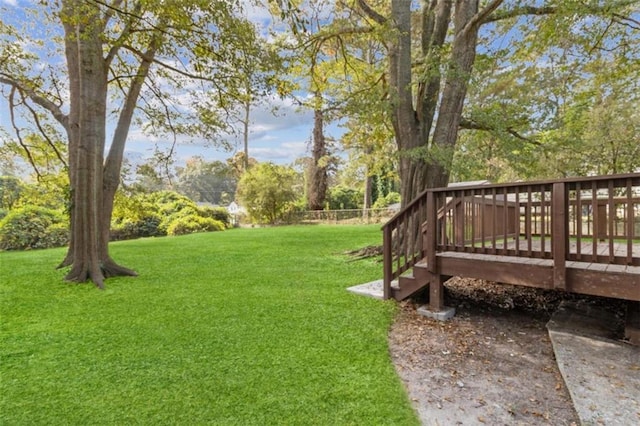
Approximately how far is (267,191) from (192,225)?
14.6ft

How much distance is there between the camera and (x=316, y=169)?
69.3 ft

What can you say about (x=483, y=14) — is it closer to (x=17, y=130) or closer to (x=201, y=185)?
(x=17, y=130)

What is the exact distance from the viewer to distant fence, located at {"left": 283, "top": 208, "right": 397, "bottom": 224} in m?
20.0

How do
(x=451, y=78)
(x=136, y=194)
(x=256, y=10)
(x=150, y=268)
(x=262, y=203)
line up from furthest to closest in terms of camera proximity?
(x=262, y=203) < (x=136, y=194) < (x=150, y=268) < (x=451, y=78) < (x=256, y=10)

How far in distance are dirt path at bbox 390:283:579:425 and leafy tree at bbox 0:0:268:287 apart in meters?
4.10

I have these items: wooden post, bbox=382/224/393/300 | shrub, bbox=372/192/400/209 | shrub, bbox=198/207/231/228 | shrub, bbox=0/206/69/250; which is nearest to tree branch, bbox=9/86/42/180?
shrub, bbox=0/206/69/250

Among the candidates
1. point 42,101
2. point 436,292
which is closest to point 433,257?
point 436,292

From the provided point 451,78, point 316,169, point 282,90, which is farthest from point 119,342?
point 316,169

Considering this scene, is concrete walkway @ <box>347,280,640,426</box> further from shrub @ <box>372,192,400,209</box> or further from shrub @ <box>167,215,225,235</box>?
shrub @ <box>372,192,400,209</box>

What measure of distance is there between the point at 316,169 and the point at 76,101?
1541 centimetres

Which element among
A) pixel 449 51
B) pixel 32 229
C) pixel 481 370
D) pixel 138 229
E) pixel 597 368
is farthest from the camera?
pixel 138 229

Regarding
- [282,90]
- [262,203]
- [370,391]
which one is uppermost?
[282,90]

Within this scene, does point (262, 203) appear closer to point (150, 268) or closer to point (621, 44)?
point (150, 268)

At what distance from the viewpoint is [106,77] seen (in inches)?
228
